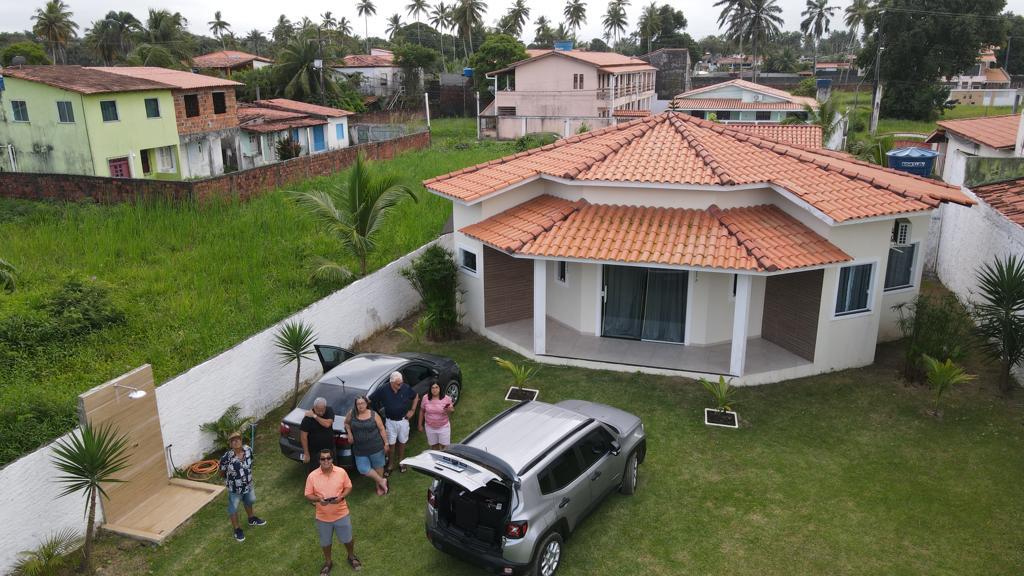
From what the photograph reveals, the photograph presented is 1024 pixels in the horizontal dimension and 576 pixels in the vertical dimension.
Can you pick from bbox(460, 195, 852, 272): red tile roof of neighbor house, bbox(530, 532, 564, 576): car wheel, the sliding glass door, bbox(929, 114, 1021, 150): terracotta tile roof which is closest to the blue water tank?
bbox(929, 114, 1021, 150): terracotta tile roof

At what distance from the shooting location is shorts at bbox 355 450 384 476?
400 inches

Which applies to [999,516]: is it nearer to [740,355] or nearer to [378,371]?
[740,355]

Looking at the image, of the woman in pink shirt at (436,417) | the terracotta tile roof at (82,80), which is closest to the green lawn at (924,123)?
the terracotta tile roof at (82,80)

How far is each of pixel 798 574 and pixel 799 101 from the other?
51904 millimetres

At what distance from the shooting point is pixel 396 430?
10797 mm

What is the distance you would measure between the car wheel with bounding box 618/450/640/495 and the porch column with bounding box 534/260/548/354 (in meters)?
5.10

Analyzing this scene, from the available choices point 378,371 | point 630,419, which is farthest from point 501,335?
point 630,419

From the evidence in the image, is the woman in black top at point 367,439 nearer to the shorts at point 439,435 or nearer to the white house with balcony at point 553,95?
the shorts at point 439,435

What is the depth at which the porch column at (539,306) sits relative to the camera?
14.5 m

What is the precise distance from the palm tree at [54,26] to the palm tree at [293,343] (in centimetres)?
6964

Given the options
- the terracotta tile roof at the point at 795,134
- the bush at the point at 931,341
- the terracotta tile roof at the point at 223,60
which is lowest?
the bush at the point at 931,341

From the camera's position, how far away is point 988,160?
19.1 metres

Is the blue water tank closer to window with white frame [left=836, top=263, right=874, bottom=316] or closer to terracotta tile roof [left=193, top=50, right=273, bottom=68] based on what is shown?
window with white frame [left=836, top=263, right=874, bottom=316]

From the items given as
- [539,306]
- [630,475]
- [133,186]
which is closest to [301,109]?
[133,186]
